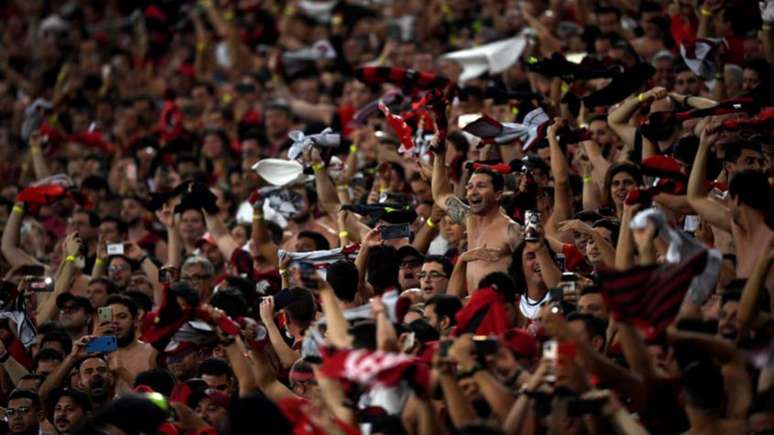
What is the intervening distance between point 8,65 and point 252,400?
1488 cm

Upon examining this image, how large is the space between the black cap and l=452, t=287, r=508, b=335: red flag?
4.23 m

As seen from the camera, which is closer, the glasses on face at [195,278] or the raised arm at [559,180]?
the raised arm at [559,180]

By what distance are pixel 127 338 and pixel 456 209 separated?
247cm

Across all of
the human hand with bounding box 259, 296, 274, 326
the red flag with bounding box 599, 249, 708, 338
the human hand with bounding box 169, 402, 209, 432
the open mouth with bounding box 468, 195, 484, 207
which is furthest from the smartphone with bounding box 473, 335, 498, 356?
the open mouth with bounding box 468, 195, 484, 207

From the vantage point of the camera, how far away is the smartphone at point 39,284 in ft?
39.1

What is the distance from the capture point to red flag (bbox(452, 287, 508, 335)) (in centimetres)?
852

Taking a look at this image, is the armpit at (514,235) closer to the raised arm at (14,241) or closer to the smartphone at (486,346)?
the smartphone at (486,346)

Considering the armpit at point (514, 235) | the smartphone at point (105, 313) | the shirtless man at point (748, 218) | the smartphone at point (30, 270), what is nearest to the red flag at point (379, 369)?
the shirtless man at point (748, 218)

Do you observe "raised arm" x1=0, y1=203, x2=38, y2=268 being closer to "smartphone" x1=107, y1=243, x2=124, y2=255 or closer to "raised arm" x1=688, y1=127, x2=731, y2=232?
"smartphone" x1=107, y1=243, x2=124, y2=255

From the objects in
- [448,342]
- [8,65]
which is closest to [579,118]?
[448,342]

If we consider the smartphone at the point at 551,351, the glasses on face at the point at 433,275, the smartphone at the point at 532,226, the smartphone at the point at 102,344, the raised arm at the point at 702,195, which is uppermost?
the smartphone at the point at 551,351

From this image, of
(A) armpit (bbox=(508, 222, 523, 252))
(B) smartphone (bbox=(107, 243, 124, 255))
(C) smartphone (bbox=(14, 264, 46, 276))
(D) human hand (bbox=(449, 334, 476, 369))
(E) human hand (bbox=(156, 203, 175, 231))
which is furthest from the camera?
(E) human hand (bbox=(156, 203, 175, 231))

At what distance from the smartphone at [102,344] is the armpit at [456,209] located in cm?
241

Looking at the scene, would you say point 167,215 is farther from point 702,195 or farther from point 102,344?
point 702,195
